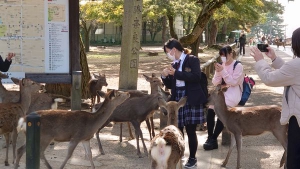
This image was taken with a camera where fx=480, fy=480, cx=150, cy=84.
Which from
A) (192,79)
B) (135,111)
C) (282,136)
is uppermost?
(192,79)

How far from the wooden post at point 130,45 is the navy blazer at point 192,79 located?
326 cm

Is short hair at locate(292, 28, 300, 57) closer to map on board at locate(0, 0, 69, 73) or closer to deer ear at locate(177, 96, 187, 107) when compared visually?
deer ear at locate(177, 96, 187, 107)

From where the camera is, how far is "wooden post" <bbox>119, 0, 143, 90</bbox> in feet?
32.2

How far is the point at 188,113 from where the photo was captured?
662cm

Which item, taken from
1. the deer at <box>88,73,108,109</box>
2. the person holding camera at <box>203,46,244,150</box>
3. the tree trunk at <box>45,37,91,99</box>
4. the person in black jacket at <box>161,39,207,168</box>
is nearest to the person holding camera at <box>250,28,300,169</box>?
the person in black jacket at <box>161,39,207,168</box>

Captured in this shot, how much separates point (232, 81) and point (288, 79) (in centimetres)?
322

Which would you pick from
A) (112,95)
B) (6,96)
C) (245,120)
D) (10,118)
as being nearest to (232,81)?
(245,120)

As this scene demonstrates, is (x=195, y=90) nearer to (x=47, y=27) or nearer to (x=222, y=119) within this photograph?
(x=222, y=119)

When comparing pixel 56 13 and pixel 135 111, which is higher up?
pixel 56 13

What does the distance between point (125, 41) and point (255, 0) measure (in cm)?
863

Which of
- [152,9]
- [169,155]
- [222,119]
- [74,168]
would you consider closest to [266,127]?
[222,119]

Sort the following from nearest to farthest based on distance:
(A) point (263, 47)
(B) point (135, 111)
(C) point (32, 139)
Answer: (C) point (32, 139)
(A) point (263, 47)
(B) point (135, 111)

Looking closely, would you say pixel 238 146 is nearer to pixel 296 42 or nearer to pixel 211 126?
pixel 211 126

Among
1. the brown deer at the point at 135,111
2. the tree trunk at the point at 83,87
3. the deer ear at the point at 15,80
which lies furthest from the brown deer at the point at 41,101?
the tree trunk at the point at 83,87
